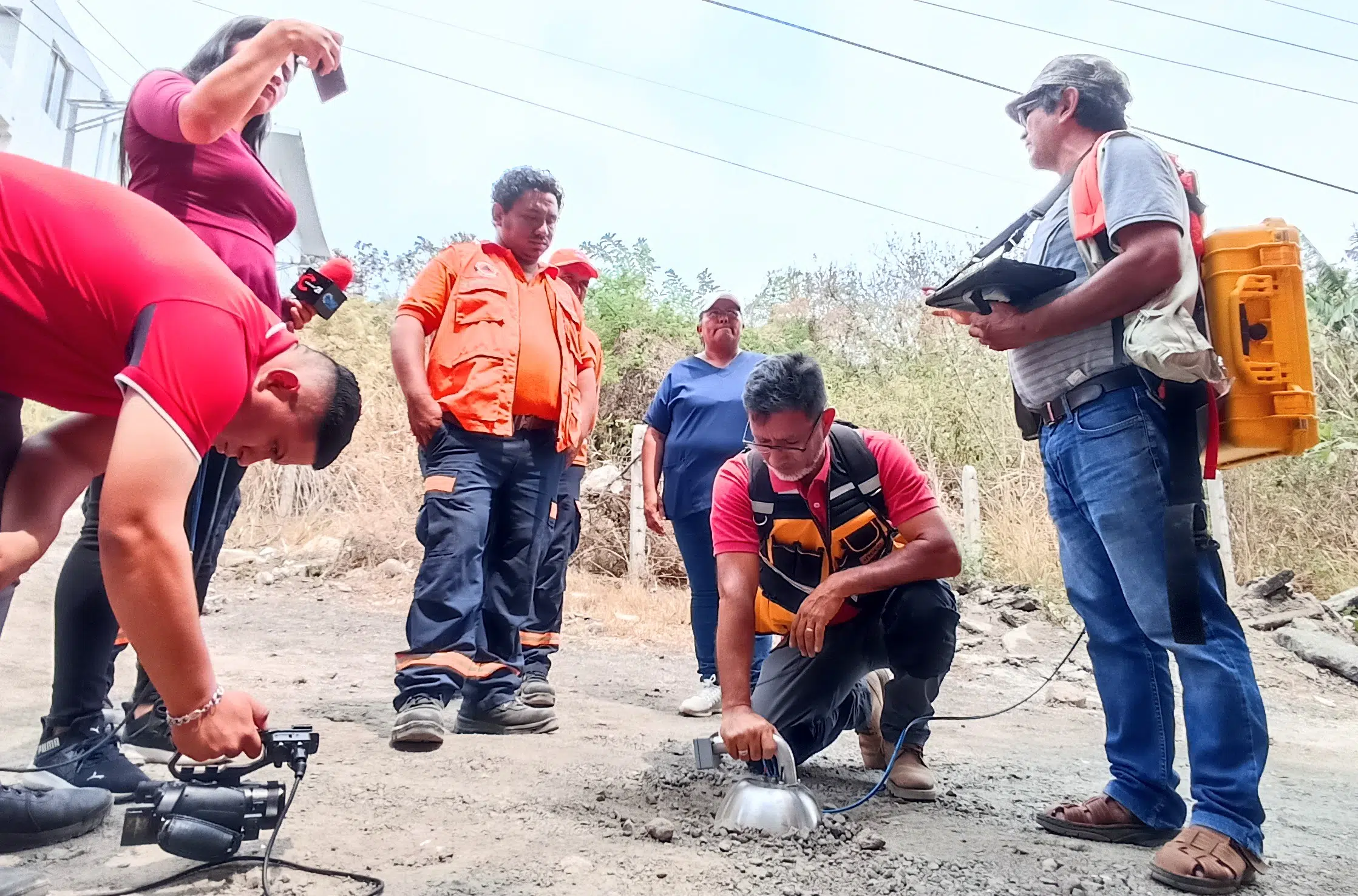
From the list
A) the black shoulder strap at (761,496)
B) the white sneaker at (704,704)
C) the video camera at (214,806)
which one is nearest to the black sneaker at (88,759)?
the video camera at (214,806)

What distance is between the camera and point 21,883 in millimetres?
1485

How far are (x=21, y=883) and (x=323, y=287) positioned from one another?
1.56m

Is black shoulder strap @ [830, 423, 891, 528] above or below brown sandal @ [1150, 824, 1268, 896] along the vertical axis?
above

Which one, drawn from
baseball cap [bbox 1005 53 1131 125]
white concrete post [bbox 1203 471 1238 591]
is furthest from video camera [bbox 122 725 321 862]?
white concrete post [bbox 1203 471 1238 591]

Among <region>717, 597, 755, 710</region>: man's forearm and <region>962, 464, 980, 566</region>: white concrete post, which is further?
<region>962, 464, 980, 566</region>: white concrete post

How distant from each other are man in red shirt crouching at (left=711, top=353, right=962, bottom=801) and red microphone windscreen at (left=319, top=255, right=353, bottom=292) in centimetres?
118

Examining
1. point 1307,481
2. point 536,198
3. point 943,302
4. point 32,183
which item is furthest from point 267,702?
point 1307,481

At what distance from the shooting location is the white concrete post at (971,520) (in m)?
7.29

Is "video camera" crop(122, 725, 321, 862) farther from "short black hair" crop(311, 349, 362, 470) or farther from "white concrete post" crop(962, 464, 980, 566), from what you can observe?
"white concrete post" crop(962, 464, 980, 566)

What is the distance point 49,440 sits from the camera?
171 centimetres

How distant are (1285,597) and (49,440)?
24.1 ft

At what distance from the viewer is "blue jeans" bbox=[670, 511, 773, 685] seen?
152 inches

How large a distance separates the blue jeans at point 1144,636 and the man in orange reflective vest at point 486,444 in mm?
1695

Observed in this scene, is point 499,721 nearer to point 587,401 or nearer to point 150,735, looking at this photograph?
point 150,735
